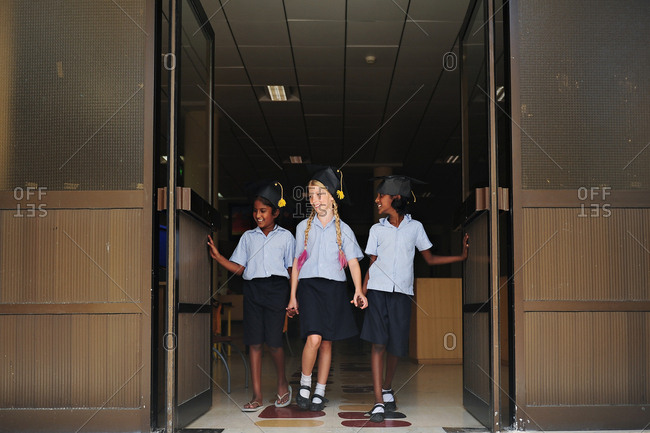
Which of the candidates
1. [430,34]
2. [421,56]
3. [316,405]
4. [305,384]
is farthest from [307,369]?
[421,56]

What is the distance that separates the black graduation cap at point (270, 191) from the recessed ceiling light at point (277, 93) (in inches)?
161

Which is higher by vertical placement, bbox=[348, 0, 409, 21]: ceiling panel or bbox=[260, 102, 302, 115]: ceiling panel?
bbox=[348, 0, 409, 21]: ceiling panel

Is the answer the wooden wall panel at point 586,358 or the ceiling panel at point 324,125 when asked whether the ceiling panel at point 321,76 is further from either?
the wooden wall panel at point 586,358

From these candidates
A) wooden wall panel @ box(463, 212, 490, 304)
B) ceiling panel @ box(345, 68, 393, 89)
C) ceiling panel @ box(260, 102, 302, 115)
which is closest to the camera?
wooden wall panel @ box(463, 212, 490, 304)

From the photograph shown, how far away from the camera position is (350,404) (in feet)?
15.8

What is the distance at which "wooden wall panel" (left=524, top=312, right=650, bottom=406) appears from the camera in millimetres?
3869

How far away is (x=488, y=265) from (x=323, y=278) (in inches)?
44.4

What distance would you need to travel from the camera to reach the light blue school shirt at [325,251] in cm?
455

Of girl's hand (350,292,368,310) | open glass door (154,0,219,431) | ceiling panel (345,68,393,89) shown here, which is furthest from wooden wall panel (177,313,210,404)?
ceiling panel (345,68,393,89)

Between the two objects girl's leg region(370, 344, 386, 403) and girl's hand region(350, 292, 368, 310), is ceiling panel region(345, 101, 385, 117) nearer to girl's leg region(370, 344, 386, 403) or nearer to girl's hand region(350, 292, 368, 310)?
girl's hand region(350, 292, 368, 310)

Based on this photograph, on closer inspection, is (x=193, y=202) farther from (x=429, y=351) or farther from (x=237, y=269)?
(x=429, y=351)

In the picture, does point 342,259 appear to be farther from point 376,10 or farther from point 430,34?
point 430,34

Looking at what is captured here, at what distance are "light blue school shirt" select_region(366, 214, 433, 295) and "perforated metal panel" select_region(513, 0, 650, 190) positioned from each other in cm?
95

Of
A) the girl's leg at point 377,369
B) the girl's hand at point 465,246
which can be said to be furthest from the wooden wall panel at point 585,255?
the girl's leg at point 377,369
